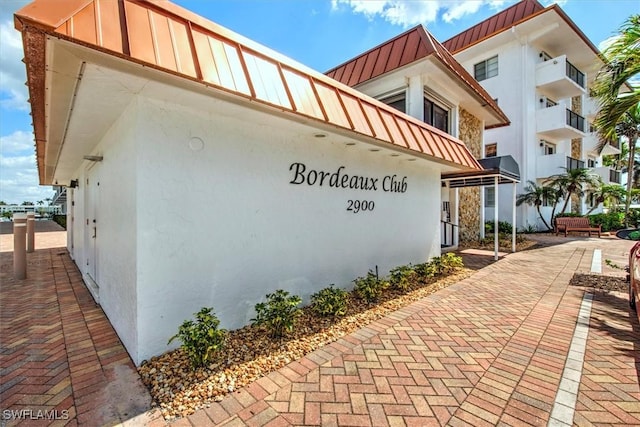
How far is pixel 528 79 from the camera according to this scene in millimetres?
17016

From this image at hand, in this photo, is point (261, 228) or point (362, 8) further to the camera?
point (362, 8)

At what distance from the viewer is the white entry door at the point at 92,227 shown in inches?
208

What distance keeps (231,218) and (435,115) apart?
321 inches

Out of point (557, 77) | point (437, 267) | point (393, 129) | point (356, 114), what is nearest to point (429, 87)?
point (393, 129)

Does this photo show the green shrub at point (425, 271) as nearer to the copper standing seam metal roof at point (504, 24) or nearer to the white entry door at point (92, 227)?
the white entry door at point (92, 227)

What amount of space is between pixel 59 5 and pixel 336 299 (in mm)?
4140

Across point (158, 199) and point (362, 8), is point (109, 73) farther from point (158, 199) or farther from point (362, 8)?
point (362, 8)

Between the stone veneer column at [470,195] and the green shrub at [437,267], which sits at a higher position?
the stone veneer column at [470,195]

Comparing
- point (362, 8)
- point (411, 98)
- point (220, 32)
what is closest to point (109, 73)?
point (220, 32)

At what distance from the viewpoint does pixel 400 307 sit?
4793 millimetres

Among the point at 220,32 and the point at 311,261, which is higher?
the point at 220,32

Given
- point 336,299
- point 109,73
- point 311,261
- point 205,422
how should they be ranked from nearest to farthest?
1. point 205,422
2. point 109,73
3. point 336,299
4. point 311,261

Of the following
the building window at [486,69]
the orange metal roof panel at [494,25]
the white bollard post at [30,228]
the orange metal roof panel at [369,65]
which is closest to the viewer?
the orange metal roof panel at [369,65]

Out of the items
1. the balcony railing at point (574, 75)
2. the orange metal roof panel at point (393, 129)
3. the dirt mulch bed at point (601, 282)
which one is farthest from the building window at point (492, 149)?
the orange metal roof panel at point (393, 129)
